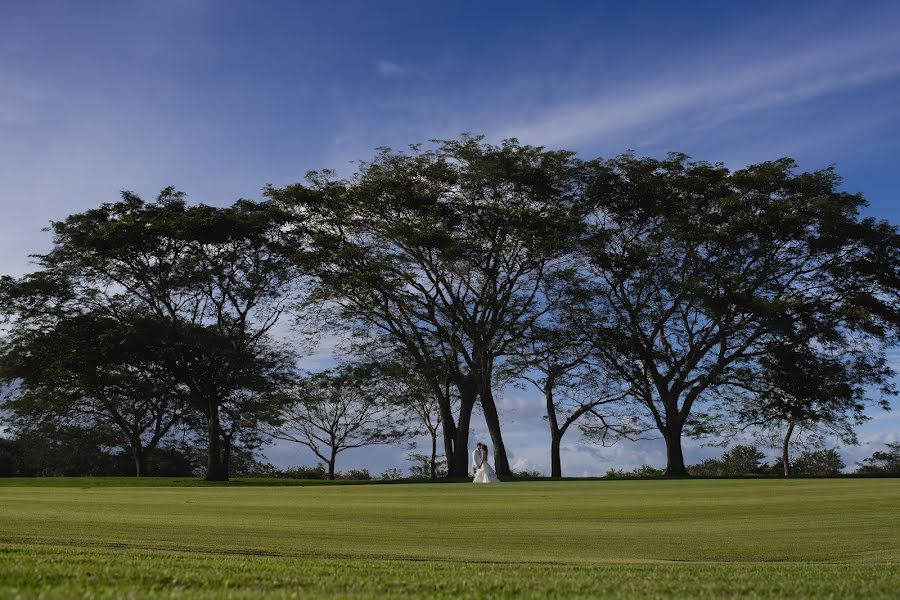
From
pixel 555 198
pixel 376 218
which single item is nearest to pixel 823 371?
pixel 555 198

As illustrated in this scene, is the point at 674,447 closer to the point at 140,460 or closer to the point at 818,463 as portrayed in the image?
the point at 818,463

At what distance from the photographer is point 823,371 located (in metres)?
42.1

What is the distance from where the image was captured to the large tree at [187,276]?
140ft

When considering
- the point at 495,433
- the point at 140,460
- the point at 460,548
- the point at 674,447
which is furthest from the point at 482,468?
the point at 140,460

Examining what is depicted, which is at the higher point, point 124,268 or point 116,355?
point 124,268

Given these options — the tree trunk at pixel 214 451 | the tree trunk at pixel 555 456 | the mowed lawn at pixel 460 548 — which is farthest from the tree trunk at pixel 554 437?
the mowed lawn at pixel 460 548

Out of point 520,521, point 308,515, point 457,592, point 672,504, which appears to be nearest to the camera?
point 457,592

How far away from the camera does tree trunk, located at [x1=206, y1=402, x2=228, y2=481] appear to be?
43000 mm

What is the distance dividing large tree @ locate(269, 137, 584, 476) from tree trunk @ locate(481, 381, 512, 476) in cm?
5

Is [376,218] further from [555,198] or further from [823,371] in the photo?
[823,371]

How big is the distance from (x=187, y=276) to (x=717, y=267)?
2738cm

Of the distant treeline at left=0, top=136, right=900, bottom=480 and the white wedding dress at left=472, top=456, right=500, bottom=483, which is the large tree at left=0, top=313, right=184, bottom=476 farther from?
the white wedding dress at left=472, top=456, right=500, bottom=483

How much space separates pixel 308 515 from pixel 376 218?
93.7ft

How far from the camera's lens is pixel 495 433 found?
1622 inches
